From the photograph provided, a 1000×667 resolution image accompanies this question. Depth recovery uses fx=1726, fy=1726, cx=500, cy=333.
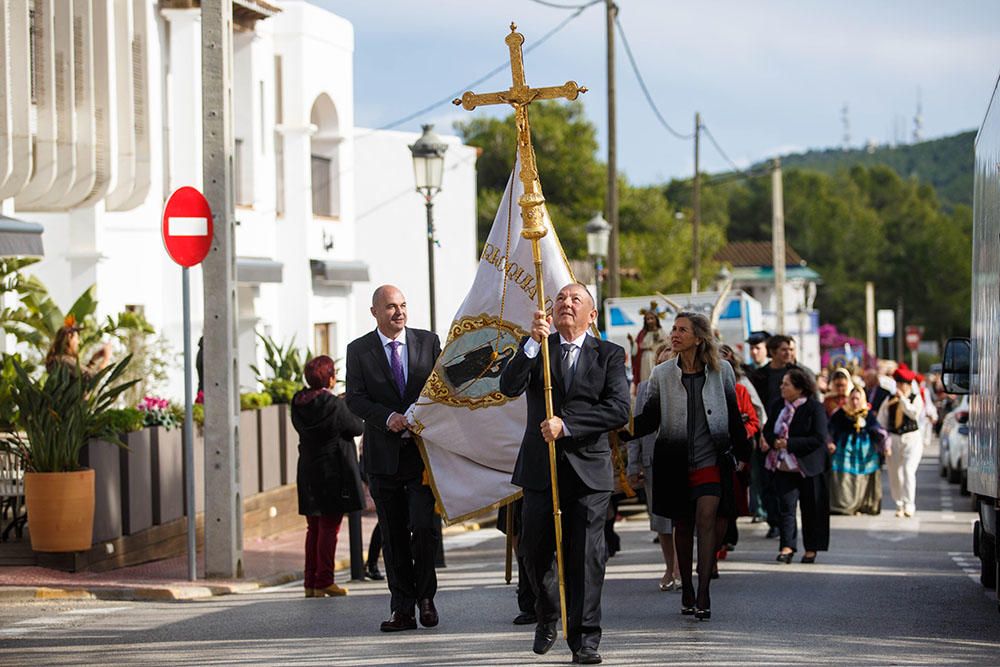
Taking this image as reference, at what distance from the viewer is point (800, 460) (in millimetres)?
15344

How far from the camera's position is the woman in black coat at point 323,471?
12766 millimetres

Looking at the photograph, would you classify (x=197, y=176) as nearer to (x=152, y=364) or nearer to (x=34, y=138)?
(x=152, y=364)

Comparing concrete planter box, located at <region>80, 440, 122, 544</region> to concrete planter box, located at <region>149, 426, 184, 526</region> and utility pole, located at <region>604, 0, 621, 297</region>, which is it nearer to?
concrete planter box, located at <region>149, 426, 184, 526</region>

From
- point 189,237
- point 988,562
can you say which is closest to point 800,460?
point 988,562

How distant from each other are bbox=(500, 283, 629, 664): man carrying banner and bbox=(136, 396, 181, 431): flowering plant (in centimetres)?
670

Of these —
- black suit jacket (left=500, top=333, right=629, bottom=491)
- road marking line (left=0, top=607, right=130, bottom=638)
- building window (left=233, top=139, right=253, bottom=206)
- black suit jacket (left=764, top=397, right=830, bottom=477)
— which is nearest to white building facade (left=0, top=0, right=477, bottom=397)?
building window (left=233, top=139, right=253, bottom=206)

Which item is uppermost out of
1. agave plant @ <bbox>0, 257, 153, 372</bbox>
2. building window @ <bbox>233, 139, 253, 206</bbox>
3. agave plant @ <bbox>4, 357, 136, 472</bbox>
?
building window @ <bbox>233, 139, 253, 206</bbox>

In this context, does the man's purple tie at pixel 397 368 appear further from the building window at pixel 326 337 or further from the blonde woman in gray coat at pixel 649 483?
the building window at pixel 326 337

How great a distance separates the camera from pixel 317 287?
31422 millimetres

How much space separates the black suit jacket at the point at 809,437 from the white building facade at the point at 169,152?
27.5 feet

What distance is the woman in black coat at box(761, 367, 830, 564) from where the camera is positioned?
15125mm

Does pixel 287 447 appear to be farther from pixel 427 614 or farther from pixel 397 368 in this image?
pixel 427 614

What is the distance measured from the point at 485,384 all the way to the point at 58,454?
175 inches

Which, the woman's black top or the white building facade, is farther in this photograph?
the white building facade
